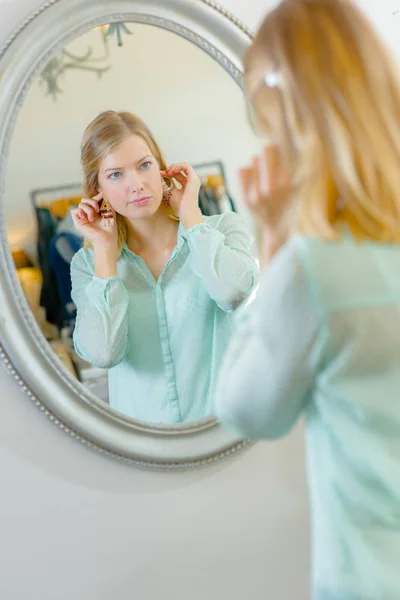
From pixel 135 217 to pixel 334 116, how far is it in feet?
1.50

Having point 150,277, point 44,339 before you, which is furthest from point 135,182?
point 44,339

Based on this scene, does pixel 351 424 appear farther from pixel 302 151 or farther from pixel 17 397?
pixel 17 397

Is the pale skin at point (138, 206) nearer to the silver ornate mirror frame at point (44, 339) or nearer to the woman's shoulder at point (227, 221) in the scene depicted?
the woman's shoulder at point (227, 221)

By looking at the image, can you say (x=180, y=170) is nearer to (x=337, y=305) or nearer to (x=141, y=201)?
(x=141, y=201)

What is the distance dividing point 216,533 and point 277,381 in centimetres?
56

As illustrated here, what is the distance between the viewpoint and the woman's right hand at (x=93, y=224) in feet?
3.36

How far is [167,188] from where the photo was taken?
1094 millimetres

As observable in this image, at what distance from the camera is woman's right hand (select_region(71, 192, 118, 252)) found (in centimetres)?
102

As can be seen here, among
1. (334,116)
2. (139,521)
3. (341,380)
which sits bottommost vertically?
(139,521)

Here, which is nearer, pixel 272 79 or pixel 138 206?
pixel 272 79

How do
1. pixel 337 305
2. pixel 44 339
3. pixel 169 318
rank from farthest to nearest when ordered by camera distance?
pixel 169 318, pixel 44 339, pixel 337 305

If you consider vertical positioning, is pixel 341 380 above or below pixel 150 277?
below

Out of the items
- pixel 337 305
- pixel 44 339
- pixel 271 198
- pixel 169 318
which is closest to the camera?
pixel 337 305

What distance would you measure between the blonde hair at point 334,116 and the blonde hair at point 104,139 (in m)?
0.37
